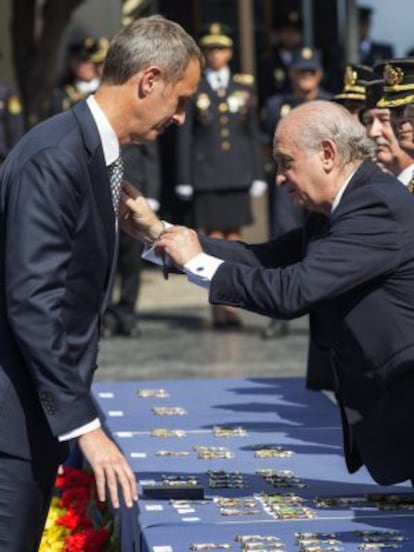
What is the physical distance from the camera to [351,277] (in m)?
4.90

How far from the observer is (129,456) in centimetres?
649

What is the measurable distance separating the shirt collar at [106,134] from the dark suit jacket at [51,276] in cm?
3

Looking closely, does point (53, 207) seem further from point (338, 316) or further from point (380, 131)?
point (380, 131)

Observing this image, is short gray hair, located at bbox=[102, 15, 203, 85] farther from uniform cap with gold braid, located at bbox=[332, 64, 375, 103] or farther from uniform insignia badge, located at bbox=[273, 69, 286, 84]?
uniform insignia badge, located at bbox=[273, 69, 286, 84]

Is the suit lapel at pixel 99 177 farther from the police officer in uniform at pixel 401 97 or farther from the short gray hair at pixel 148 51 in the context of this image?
the police officer in uniform at pixel 401 97

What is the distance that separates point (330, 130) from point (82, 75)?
8715 mm

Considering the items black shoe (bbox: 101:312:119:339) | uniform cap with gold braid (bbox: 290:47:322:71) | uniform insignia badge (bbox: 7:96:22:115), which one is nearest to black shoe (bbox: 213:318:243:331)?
black shoe (bbox: 101:312:119:339)

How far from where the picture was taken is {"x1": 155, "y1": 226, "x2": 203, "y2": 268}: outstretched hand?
514cm

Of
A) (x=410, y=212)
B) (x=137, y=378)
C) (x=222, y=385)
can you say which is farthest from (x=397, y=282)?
(x=137, y=378)

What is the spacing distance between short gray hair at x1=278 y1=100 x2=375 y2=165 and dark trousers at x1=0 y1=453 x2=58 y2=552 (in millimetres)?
1183

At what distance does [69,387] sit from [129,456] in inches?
88.4

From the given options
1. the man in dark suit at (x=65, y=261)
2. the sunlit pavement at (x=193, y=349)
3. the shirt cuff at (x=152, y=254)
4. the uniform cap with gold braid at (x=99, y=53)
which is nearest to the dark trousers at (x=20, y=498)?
the man in dark suit at (x=65, y=261)

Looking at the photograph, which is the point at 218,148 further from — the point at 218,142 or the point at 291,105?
the point at 291,105

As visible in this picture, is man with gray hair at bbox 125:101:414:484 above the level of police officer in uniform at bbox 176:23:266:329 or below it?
above
